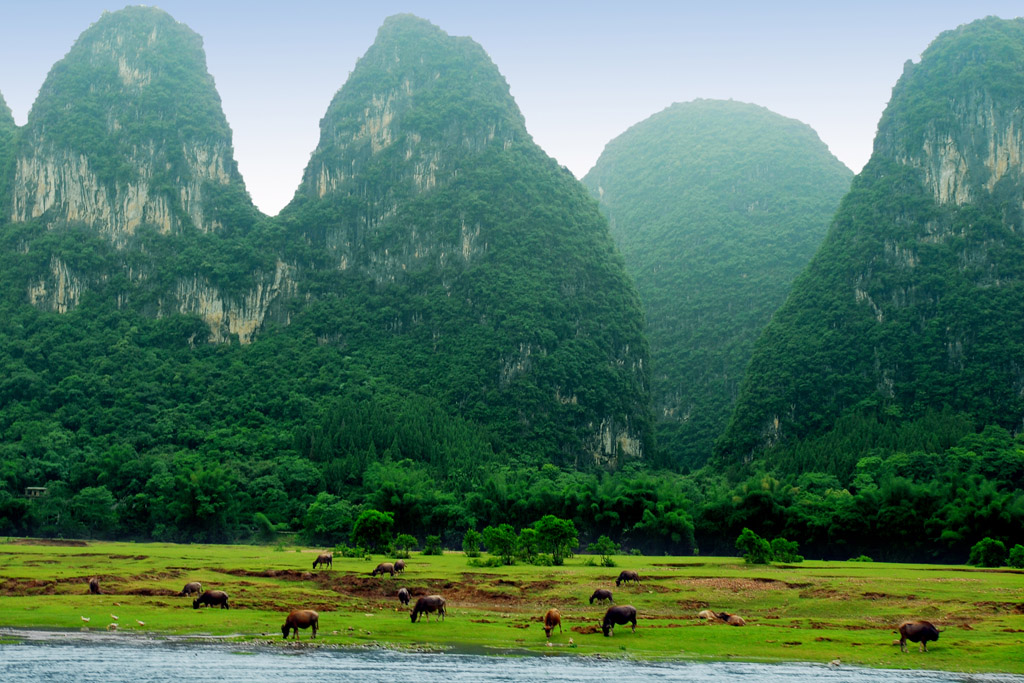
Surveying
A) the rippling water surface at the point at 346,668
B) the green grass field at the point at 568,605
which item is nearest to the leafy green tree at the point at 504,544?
the green grass field at the point at 568,605

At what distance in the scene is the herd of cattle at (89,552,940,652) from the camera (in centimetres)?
2730

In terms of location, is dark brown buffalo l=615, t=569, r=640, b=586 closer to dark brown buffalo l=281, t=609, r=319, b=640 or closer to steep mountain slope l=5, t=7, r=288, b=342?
dark brown buffalo l=281, t=609, r=319, b=640

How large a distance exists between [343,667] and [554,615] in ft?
22.6

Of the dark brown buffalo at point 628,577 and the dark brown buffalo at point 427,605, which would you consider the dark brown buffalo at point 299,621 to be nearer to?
the dark brown buffalo at point 427,605

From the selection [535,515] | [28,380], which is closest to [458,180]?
[28,380]

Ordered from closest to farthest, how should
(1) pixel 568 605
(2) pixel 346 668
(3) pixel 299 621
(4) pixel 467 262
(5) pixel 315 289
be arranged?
(2) pixel 346 668 → (3) pixel 299 621 → (1) pixel 568 605 → (5) pixel 315 289 → (4) pixel 467 262

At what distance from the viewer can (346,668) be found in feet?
81.0

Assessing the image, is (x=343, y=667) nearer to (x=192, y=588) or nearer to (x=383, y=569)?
(x=192, y=588)

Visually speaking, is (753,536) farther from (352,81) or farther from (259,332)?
(352,81)

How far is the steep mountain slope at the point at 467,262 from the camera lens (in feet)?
400

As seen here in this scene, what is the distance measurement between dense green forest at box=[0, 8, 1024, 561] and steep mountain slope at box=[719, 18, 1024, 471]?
326 mm

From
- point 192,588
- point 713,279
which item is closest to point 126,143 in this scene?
point 713,279

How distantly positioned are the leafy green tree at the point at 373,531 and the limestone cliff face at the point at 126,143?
83579 mm

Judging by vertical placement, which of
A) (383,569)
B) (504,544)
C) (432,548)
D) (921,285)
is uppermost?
(921,285)
